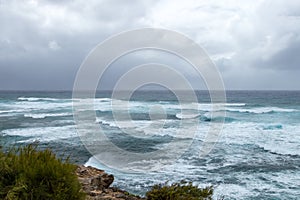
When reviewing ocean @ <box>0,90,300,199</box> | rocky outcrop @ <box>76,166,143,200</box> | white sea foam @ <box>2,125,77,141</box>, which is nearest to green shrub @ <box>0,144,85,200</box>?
rocky outcrop @ <box>76,166,143,200</box>

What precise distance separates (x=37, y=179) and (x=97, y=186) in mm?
→ 1465

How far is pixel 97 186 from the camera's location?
551 centimetres

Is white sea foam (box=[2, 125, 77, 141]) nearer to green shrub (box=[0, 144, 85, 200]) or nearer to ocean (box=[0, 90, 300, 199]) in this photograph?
ocean (box=[0, 90, 300, 199])

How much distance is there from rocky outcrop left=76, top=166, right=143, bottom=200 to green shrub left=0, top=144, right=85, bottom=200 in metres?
0.56

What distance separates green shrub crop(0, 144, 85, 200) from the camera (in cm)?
404

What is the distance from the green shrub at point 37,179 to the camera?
404 cm

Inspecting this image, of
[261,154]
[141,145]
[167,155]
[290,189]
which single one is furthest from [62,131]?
[290,189]

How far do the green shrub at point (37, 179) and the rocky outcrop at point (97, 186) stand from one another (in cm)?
56

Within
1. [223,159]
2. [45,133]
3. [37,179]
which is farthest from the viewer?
[45,133]

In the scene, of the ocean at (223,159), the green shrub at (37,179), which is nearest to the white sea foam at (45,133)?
the ocean at (223,159)

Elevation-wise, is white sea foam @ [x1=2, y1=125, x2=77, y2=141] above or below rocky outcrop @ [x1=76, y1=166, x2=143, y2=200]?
below

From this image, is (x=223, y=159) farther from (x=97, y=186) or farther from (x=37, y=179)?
(x=37, y=179)

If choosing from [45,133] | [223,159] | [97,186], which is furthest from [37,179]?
[45,133]

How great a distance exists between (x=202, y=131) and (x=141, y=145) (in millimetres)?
8286
